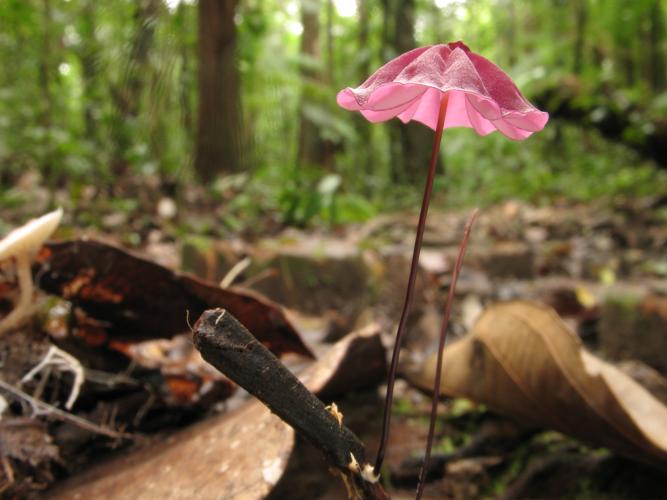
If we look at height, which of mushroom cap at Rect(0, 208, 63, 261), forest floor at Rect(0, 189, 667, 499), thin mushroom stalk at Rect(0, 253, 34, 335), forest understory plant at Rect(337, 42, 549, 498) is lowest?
forest floor at Rect(0, 189, 667, 499)

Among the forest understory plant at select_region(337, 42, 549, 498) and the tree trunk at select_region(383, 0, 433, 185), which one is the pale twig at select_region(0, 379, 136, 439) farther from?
the tree trunk at select_region(383, 0, 433, 185)

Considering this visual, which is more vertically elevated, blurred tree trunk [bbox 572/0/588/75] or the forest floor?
blurred tree trunk [bbox 572/0/588/75]

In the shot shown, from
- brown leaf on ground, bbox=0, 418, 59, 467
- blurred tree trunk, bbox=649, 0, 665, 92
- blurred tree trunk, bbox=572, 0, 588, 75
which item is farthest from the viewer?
blurred tree trunk, bbox=649, 0, 665, 92

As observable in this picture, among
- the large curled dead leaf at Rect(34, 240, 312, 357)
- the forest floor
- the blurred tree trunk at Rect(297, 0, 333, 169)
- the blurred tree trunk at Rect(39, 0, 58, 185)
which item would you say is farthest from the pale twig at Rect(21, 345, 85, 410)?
the blurred tree trunk at Rect(297, 0, 333, 169)

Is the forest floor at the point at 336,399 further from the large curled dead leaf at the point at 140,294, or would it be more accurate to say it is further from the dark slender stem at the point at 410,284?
the dark slender stem at the point at 410,284

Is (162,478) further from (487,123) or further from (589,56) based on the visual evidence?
(589,56)

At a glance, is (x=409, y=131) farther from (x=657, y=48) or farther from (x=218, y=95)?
(x=657, y=48)

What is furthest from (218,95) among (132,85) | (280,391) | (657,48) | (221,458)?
(657,48)
